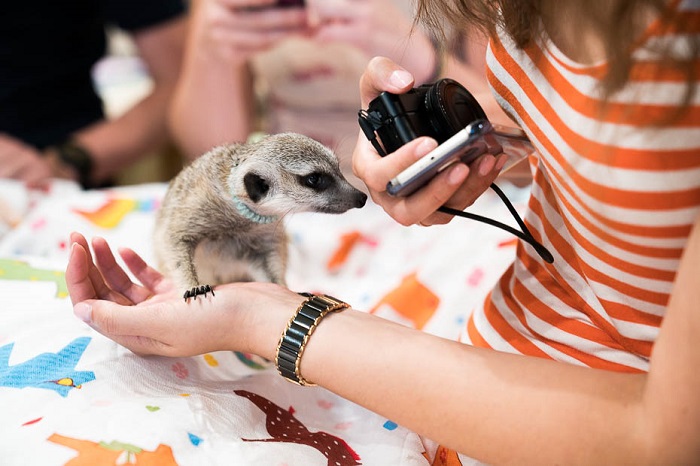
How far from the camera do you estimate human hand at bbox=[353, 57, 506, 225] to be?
0.63m

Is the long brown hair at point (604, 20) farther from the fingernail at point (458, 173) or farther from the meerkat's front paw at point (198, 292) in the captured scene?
the meerkat's front paw at point (198, 292)

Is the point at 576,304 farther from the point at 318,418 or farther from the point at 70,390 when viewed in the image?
the point at 70,390

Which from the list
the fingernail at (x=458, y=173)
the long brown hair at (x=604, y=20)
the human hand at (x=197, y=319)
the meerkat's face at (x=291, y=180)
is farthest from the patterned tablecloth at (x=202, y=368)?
the long brown hair at (x=604, y=20)

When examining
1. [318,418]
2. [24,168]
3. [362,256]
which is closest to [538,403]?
[318,418]

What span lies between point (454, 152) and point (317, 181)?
12.9 inches

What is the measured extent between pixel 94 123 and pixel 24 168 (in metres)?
0.33

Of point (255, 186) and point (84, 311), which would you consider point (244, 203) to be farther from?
point (84, 311)

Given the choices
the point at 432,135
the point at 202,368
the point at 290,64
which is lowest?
the point at 202,368

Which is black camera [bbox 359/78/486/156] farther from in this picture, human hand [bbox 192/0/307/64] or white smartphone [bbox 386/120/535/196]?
human hand [bbox 192/0/307/64]

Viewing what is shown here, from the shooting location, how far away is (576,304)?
0.69 metres

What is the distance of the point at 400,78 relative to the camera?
2.25 ft

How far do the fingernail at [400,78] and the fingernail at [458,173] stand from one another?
0.11 meters

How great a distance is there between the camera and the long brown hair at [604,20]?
493 millimetres

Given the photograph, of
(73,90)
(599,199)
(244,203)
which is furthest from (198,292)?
(73,90)
